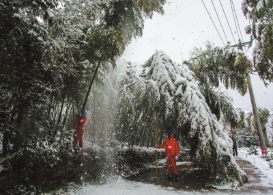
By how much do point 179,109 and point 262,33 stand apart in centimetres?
282

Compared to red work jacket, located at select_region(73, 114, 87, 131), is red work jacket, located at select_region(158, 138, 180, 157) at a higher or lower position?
lower

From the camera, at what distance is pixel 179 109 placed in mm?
6320

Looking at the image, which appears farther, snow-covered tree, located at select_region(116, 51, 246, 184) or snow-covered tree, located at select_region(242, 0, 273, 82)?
snow-covered tree, located at select_region(116, 51, 246, 184)

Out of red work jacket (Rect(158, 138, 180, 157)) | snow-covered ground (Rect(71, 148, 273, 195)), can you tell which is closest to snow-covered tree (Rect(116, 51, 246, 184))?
red work jacket (Rect(158, 138, 180, 157))

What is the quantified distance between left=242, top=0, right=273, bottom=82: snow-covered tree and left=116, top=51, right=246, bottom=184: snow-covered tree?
1732 mm

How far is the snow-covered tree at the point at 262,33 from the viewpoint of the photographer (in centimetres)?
462

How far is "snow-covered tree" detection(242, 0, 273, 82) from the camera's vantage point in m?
4.62

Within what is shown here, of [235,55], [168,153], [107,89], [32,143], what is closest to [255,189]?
[168,153]

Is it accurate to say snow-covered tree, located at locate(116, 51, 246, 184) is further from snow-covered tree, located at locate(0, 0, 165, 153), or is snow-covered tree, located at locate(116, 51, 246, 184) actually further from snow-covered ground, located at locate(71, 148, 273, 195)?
snow-covered tree, located at locate(0, 0, 165, 153)

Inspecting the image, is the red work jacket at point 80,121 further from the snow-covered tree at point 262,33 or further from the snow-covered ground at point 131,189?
the snow-covered tree at point 262,33

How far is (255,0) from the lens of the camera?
209 inches

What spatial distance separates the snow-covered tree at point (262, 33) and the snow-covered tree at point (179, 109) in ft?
5.68

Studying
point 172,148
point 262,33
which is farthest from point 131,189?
point 262,33

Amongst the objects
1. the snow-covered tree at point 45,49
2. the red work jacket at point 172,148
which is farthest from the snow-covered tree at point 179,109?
the snow-covered tree at point 45,49
